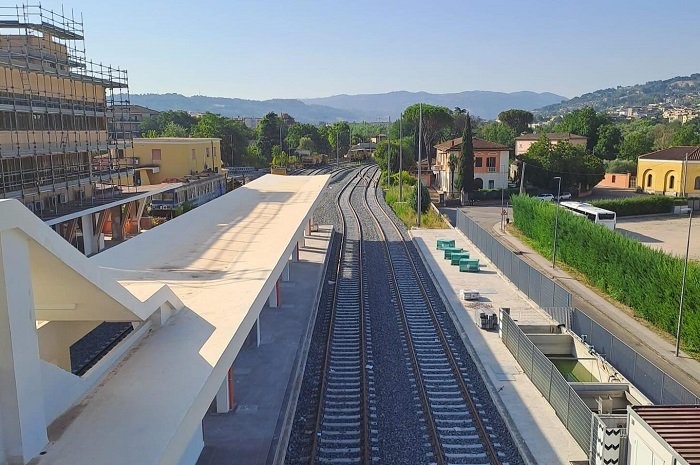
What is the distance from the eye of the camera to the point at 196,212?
24.1m

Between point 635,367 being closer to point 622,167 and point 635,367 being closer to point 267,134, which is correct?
point 622,167

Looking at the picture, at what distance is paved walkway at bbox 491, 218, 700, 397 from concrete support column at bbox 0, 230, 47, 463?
1433cm

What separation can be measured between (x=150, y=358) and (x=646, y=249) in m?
17.0

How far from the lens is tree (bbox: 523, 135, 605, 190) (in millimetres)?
52625

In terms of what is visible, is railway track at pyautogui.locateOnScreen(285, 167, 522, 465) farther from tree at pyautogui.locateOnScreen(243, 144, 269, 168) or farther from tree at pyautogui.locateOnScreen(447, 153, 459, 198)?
tree at pyautogui.locateOnScreen(243, 144, 269, 168)

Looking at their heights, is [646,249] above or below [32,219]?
below

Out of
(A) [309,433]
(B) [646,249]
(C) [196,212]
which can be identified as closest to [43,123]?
(C) [196,212]

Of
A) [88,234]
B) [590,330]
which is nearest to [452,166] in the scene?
[88,234]

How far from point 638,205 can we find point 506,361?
3295cm

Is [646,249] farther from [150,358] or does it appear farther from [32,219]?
[32,219]

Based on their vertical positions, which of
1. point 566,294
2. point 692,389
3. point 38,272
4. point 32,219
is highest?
point 32,219

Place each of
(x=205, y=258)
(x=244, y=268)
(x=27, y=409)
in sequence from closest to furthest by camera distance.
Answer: (x=27, y=409)
(x=244, y=268)
(x=205, y=258)

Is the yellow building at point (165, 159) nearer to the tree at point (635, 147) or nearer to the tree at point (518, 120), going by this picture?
the tree at point (635, 147)

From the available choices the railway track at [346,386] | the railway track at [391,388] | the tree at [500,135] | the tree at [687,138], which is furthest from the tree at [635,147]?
the railway track at [346,386]
